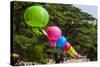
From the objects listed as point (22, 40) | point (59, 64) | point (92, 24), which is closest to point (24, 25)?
point (22, 40)

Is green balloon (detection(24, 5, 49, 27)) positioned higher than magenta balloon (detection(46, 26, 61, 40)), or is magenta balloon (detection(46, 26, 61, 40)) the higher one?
green balloon (detection(24, 5, 49, 27))

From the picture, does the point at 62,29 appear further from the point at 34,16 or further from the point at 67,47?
the point at 34,16

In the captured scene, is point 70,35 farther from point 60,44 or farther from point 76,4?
point 76,4

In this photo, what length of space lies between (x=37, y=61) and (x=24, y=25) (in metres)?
0.35

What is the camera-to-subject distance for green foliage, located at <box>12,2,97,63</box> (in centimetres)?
213

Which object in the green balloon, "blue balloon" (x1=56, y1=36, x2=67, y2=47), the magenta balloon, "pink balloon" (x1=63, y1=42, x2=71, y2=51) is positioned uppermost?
the green balloon

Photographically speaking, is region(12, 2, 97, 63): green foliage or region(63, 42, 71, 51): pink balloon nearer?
region(12, 2, 97, 63): green foliage

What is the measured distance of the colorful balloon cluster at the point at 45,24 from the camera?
216 cm

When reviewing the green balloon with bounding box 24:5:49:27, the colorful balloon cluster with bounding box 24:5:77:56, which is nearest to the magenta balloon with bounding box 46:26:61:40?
the colorful balloon cluster with bounding box 24:5:77:56

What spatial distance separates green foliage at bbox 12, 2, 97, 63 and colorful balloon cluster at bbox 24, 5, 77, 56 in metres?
0.04

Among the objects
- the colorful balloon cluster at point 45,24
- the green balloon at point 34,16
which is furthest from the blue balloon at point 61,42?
the green balloon at point 34,16

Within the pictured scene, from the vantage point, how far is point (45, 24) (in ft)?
7.25

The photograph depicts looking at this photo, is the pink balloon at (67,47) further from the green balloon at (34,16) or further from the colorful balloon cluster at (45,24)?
the green balloon at (34,16)

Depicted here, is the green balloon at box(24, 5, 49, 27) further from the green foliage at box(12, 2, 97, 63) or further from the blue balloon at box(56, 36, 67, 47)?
the blue balloon at box(56, 36, 67, 47)
